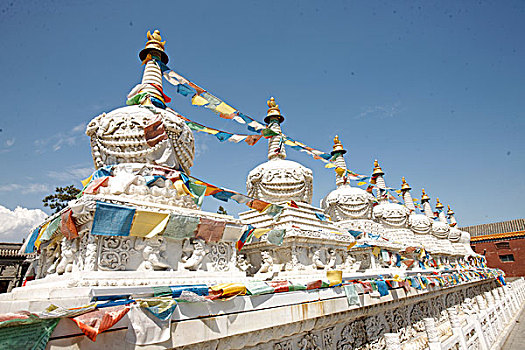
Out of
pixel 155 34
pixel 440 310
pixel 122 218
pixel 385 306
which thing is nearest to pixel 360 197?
pixel 440 310

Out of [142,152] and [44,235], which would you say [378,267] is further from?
[44,235]

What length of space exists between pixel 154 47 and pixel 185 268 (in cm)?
637

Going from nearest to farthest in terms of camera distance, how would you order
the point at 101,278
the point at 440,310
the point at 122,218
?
the point at 101,278, the point at 122,218, the point at 440,310

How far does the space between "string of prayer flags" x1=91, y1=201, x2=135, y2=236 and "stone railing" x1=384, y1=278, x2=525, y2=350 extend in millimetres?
4659

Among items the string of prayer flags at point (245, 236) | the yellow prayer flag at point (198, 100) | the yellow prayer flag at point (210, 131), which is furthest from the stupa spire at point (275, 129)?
the string of prayer flags at point (245, 236)

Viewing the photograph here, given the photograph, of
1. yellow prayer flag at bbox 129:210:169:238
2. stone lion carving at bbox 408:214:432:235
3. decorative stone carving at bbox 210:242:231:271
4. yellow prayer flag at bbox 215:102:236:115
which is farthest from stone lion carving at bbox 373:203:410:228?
yellow prayer flag at bbox 129:210:169:238

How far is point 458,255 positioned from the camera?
24.4 meters

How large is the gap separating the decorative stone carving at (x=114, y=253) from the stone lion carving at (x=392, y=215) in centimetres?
1748

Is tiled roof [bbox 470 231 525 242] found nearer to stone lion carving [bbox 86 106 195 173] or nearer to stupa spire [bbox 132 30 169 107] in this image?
stupa spire [bbox 132 30 169 107]

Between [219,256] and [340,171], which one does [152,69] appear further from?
[340,171]

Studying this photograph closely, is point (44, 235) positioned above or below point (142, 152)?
below

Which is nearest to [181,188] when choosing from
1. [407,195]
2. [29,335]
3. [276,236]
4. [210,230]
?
[210,230]

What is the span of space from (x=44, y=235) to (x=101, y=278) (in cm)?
211

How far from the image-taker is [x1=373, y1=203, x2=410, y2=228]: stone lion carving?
19.4m
